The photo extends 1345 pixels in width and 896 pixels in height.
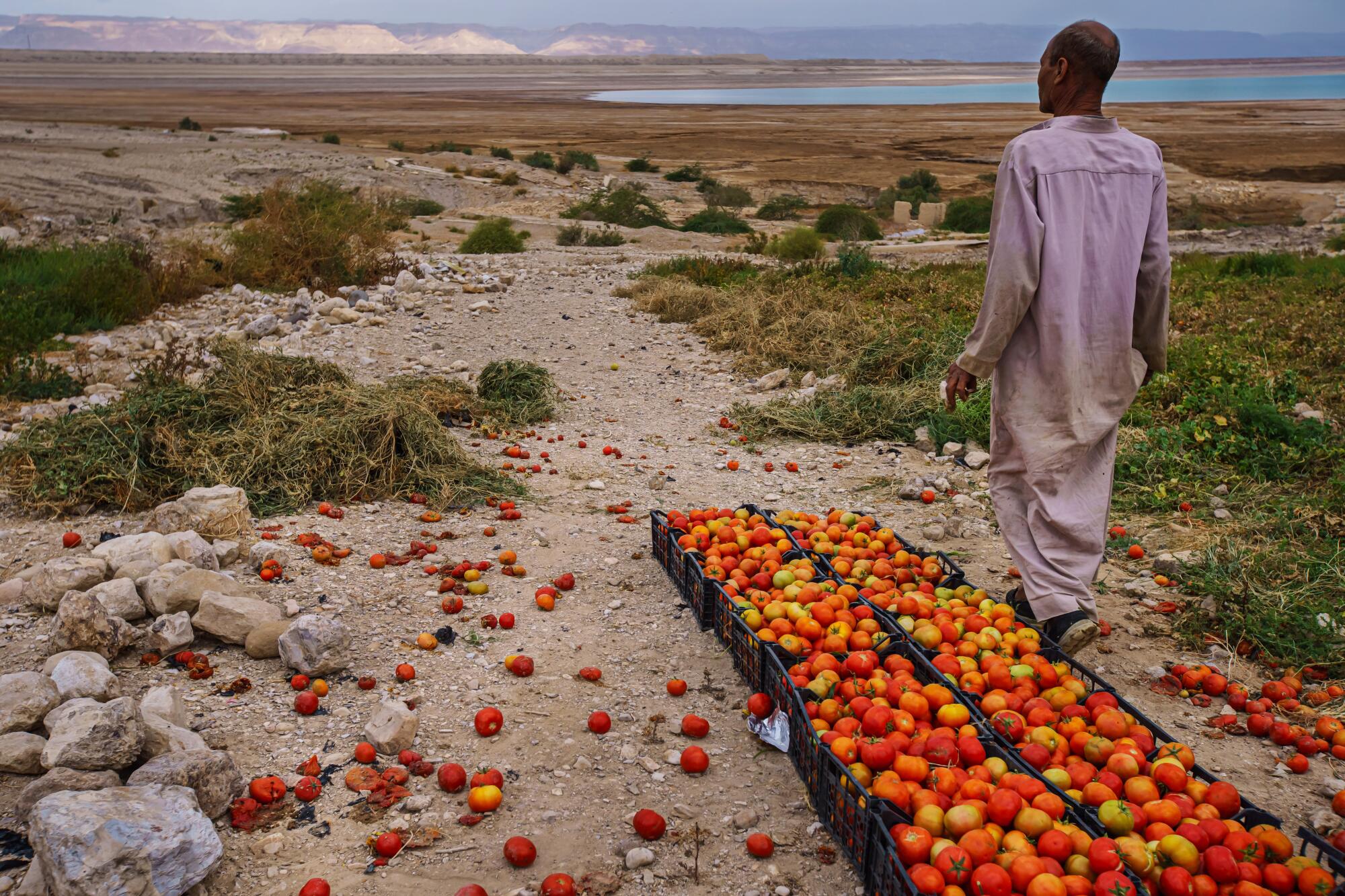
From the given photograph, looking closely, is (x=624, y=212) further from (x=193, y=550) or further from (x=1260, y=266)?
(x=193, y=550)

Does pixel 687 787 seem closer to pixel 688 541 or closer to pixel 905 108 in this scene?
pixel 688 541

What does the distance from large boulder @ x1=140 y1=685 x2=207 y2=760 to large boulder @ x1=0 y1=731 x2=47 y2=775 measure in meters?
0.33

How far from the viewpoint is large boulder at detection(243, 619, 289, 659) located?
406 cm

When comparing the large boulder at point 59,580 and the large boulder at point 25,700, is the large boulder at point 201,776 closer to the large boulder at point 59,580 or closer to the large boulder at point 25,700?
the large boulder at point 25,700

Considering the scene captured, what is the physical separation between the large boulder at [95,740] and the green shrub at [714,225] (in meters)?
22.7

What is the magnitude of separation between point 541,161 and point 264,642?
133 ft

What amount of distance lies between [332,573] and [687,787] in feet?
8.05

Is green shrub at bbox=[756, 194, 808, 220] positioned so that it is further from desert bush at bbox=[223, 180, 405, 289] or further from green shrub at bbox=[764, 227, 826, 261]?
desert bush at bbox=[223, 180, 405, 289]

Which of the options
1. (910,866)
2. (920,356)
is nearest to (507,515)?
(910,866)

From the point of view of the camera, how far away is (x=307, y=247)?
43.8ft

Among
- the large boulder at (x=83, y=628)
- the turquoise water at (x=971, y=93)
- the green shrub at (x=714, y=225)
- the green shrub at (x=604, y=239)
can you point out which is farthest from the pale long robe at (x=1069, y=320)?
the turquoise water at (x=971, y=93)

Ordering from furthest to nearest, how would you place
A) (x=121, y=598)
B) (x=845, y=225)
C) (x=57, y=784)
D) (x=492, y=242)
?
(x=845, y=225) → (x=492, y=242) → (x=121, y=598) → (x=57, y=784)

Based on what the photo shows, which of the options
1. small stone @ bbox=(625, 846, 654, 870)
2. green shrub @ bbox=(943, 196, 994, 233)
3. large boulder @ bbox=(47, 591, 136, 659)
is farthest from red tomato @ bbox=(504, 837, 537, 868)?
green shrub @ bbox=(943, 196, 994, 233)

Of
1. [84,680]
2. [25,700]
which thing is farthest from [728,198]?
[25,700]
